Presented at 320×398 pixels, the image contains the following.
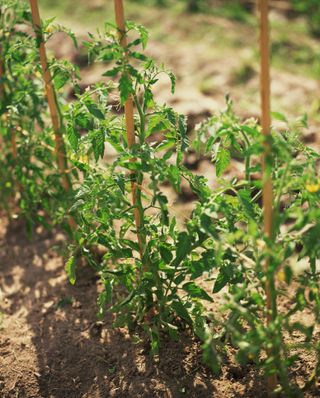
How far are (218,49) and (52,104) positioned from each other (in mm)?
3233

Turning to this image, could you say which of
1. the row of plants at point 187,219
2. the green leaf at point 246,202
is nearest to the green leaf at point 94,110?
the row of plants at point 187,219

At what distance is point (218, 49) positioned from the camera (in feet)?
19.0

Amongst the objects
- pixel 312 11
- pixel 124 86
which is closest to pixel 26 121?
pixel 124 86

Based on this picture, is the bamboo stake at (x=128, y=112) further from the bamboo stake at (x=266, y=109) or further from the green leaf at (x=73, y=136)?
the bamboo stake at (x=266, y=109)

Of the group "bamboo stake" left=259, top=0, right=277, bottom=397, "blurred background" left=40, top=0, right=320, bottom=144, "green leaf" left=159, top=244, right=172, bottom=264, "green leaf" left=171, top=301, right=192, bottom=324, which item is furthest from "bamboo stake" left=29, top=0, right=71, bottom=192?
"blurred background" left=40, top=0, right=320, bottom=144

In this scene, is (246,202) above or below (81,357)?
above

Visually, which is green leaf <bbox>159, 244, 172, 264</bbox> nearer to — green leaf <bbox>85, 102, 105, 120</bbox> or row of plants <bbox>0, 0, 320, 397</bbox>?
row of plants <bbox>0, 0, 320, 397</bbox>

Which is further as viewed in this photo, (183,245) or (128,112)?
(128,112)

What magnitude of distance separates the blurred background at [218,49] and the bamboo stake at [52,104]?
1.56 meters

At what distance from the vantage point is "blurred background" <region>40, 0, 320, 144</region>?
4.73 metres

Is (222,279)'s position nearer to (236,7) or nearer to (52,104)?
(52,104)

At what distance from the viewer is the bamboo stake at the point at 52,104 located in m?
2.74

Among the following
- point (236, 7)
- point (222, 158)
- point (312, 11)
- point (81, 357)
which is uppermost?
point (236, 7)

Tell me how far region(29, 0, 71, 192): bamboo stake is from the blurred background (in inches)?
61.5
